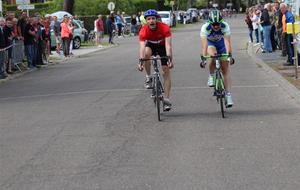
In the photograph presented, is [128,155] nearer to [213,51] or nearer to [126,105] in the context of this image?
[213,51]

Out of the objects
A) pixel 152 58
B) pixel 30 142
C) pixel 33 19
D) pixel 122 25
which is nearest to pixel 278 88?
pixel 152 58

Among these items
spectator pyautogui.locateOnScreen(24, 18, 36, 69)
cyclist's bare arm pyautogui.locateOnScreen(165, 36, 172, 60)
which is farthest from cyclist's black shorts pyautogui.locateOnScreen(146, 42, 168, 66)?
spectator pyautogui.locateOnScreen(24, 18, 36, 69)

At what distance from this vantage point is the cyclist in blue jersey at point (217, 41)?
11.7 m

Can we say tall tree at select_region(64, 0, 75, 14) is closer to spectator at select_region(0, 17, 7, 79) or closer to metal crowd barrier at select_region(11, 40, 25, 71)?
metal crowd barrier at select_region(11, 40, 25, 71)

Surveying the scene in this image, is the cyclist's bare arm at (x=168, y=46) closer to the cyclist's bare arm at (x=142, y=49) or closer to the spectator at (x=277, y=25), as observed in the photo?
the cyclist's bare arm at (x=142, y=49)

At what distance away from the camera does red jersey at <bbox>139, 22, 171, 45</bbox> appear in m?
11.8

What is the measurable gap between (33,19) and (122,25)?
29.4 meters

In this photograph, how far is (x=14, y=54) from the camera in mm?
23531

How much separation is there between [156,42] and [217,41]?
107 cm

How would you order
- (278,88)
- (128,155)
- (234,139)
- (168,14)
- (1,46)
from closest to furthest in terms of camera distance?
(128,155), (234,139), (278,88), (1,46), (168,14)

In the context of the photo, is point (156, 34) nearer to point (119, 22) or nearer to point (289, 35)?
point (289, 35)

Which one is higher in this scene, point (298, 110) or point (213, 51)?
point (213, 51)

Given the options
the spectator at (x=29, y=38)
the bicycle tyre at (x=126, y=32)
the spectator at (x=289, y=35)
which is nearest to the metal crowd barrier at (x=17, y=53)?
the spectator at (x=29, y=38)

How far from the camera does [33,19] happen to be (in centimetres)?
2514
